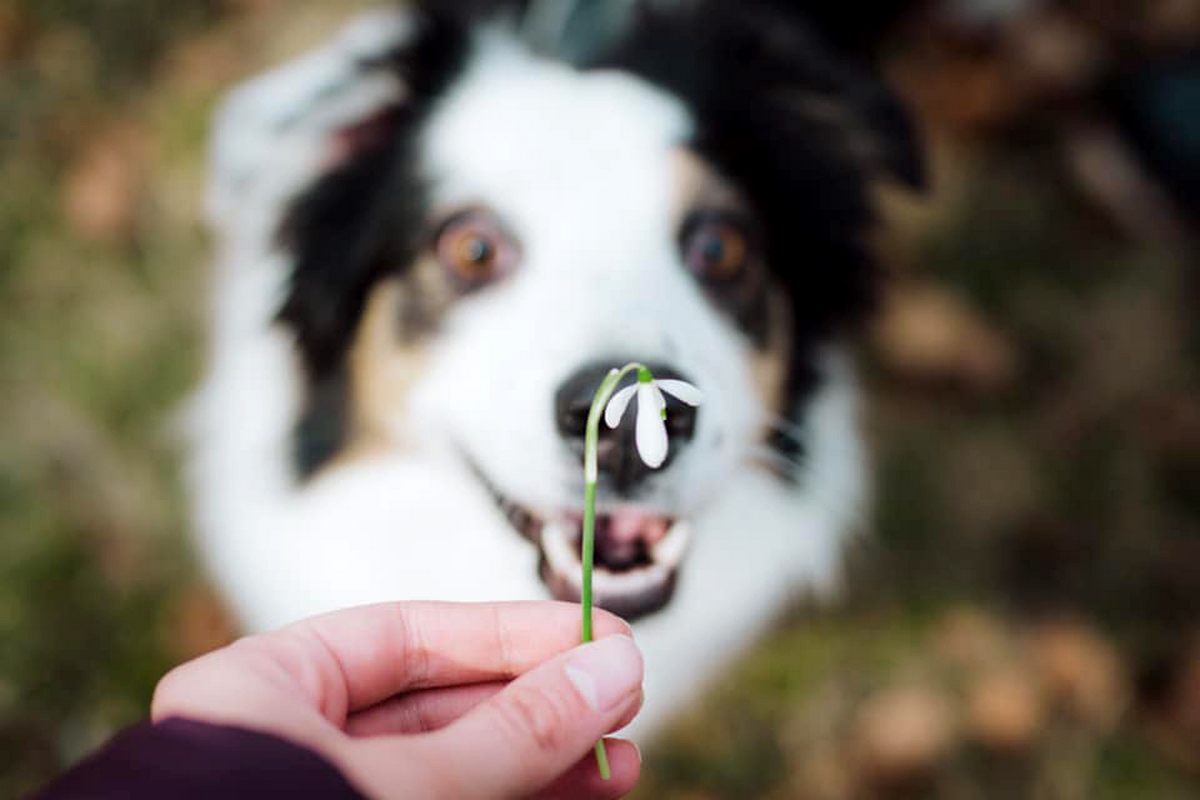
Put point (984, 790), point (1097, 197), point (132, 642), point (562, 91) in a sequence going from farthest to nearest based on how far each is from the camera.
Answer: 1. point (1097, 197)
2. point (984, 790)
3. point (132, 642)
4. point (562, 91)

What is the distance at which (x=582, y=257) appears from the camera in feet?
4.38

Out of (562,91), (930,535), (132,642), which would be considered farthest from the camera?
(930,535)

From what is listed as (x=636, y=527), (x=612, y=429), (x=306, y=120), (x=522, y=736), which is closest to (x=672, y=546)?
(x=636, y=527)

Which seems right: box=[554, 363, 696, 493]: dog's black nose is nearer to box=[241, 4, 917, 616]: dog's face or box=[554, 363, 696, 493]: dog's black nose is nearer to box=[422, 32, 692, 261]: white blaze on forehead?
box=[241, 4, 917, 616]: dog's face

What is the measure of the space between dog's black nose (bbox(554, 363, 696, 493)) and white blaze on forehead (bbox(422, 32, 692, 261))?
0.24 meters

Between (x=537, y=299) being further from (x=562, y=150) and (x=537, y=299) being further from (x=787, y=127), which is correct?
(x=787, y=127)

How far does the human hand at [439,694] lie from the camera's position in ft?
2.69

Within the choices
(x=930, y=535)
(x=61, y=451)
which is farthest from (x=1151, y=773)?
(x=61, y=451)

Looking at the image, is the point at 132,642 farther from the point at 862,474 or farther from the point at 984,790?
the point at 984,790

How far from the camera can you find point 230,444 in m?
1.83

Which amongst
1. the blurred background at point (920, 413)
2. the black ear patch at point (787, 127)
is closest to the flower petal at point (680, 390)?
the black ear patch at point (787, 127)

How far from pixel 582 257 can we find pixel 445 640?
0.53 m

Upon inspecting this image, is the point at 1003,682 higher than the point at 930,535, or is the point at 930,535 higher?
the point at 930,535

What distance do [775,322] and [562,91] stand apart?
1.52 ft
